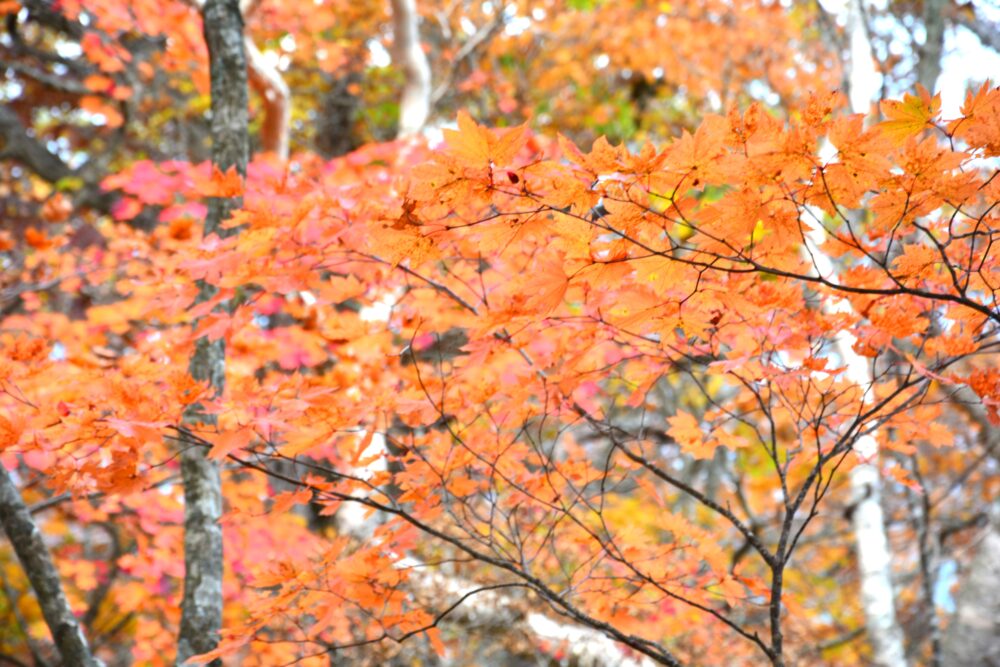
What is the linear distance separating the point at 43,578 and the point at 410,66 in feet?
16.5

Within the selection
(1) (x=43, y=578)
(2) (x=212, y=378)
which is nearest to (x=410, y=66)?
(2) (x=212, y=378)

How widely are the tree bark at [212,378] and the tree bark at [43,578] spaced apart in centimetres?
34

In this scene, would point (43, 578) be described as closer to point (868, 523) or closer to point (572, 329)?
point (572, 329)

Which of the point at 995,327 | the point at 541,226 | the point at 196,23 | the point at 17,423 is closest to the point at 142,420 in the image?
the point at 17,423

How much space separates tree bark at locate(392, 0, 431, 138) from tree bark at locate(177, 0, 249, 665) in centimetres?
293

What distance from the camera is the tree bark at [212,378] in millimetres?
2705

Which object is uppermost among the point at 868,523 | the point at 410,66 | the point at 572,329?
the point at 410,66

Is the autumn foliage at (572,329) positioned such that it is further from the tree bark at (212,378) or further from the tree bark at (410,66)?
the tree bark at (410,66)

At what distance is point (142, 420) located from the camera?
188cm

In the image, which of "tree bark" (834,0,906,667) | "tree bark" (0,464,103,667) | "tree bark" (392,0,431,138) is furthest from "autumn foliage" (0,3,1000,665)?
"tree bark" (392,0,431,138)

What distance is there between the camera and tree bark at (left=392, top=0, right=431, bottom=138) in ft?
19.7

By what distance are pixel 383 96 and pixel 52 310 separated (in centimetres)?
532

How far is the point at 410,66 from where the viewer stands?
628 centimetres

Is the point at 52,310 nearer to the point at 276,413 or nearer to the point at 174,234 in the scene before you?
the point at 174,234
